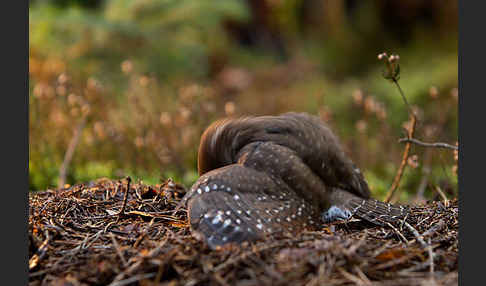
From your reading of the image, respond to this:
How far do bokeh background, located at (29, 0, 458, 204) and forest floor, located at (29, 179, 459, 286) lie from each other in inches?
65.8

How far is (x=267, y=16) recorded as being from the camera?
15445 millimetres

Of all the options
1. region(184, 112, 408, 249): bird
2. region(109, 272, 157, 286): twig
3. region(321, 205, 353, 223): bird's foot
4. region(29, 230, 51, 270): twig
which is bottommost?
region(321, 205, 353, 223): bird's foot

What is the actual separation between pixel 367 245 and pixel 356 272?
0.31 meters

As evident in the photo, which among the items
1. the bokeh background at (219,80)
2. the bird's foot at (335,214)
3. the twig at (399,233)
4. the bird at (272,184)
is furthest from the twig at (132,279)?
the bokeh background at (219,80)

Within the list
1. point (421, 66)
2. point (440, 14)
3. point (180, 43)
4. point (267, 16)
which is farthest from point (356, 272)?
point (267, 16)

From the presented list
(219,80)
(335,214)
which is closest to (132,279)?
(335,214)

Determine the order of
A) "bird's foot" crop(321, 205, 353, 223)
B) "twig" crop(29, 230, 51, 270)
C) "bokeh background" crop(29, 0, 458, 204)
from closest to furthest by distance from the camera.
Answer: "twig" crop(29, 230, 51, 270), "bird's foot" crop(321, 205, 353, 223), "bokeh background" crop(29, 0, 458, 204)

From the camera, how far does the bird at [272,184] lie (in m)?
2.60

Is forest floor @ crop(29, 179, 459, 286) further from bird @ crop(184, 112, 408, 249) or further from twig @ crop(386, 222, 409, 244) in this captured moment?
bird @ crop(184, 112, 408, 249)

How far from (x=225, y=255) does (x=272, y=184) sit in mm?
959

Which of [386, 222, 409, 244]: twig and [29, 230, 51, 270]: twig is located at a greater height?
[386, 222, 409, 244]: twig

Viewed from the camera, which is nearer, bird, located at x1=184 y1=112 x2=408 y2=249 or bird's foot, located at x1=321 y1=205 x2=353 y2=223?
bird, located at x1=184 y1=112 x2=408 y2=249

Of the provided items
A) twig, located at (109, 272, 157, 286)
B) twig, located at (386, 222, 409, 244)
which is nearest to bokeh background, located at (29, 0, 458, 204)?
twig, located at (386, 222, 409, 244)

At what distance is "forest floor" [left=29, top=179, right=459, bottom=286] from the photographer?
206 centimetres
